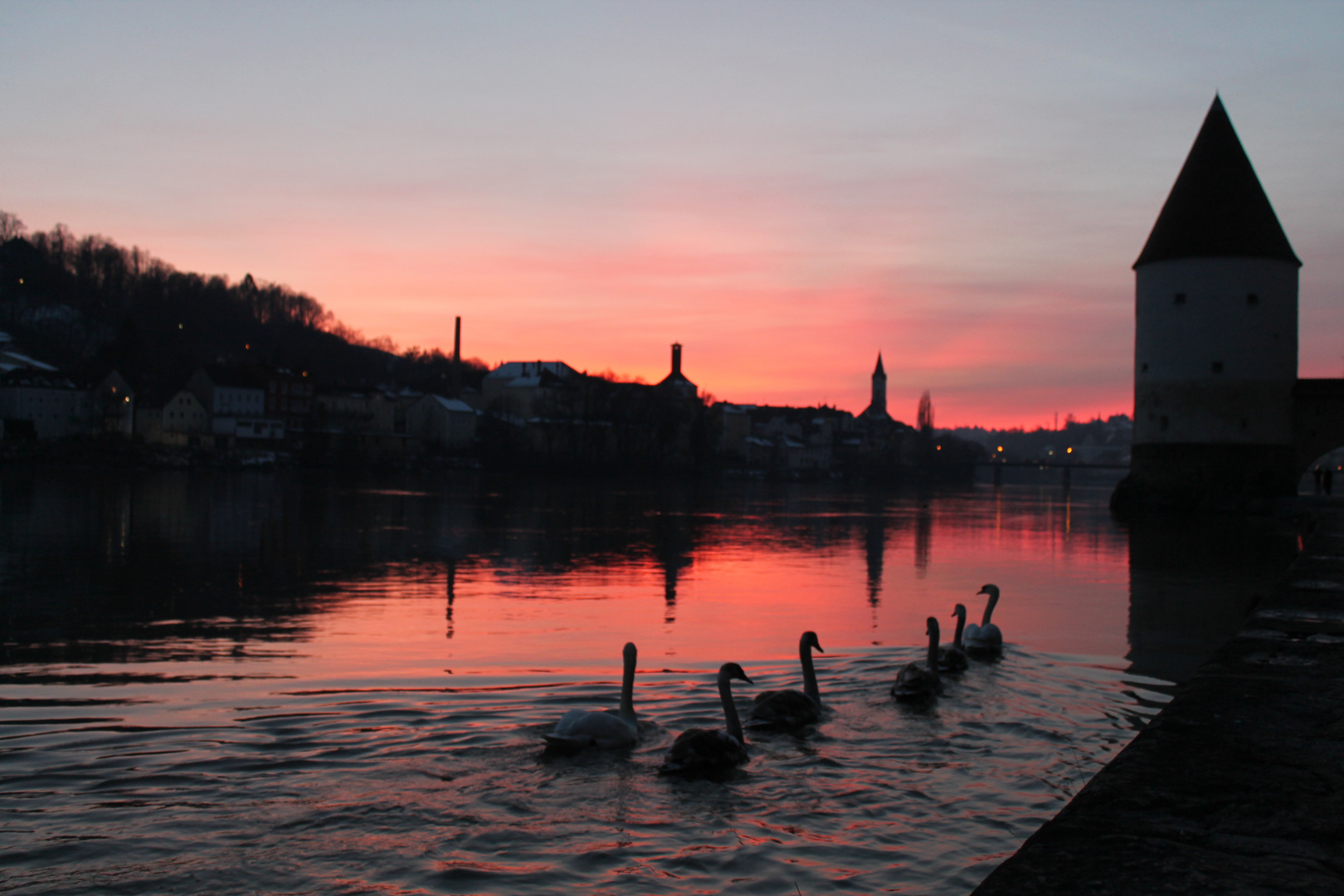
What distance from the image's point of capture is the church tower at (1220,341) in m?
35.6

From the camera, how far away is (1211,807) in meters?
3.79

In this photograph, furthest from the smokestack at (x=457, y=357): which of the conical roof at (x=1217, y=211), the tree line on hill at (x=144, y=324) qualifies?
the conical roof at (x=1217, y=211)

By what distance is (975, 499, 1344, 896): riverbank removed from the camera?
3129 mm

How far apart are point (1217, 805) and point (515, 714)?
17.5 feet

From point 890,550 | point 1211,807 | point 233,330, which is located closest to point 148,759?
point 1211,807

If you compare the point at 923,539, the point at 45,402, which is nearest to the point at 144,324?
the point at 45,402

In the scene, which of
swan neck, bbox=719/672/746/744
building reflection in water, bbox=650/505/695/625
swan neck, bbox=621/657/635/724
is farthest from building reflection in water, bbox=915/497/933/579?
swan neck, bbox=719/672/746/744

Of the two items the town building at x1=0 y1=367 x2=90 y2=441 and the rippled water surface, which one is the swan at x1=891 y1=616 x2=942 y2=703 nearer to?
the rippled water surface

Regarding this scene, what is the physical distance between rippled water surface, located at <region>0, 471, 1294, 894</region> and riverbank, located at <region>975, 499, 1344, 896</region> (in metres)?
1.10

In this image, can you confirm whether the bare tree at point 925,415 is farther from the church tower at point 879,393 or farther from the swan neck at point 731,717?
the swan neck at point 731,717

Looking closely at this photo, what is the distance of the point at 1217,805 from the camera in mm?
3820

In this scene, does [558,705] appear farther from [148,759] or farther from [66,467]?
[66,467]

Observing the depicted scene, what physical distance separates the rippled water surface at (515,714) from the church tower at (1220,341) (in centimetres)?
1668

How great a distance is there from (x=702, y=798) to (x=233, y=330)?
532 ft
